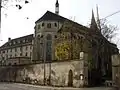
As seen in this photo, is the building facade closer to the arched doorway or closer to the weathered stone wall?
the weathered stone wall

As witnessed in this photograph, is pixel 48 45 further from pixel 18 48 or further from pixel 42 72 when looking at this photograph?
pixel 42 72

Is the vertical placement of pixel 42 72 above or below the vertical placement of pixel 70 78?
above

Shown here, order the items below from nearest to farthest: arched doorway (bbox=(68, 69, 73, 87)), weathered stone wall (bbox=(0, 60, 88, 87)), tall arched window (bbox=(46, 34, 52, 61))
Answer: weathered stone wall (bbox=(0, 60, 88, 87)), arched doorway (bbox=(68, 69, 73, 87)), tall arched window (bbox=(46, 34, 52, 61))

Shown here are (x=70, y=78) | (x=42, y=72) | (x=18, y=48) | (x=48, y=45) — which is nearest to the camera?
(x=70, y=78)

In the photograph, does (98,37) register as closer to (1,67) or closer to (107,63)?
(107,63)

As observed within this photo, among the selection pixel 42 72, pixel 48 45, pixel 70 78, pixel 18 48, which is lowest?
pixel 70 78

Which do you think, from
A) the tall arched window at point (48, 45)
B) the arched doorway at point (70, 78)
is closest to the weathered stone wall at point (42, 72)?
the arched doorway at point (70, 78)

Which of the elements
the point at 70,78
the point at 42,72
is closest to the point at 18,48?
the point at 42,72

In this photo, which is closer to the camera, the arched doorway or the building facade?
the arched doorway

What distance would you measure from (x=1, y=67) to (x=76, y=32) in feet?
64.1

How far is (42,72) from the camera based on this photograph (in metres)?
41.6

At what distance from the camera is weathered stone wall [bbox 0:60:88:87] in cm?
3397

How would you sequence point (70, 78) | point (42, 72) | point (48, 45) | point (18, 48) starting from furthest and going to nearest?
point (18, 48) < point (48, 45) < point (42, 72) < point (70, 78)

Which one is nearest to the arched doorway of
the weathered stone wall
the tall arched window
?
the weathered stone wall
